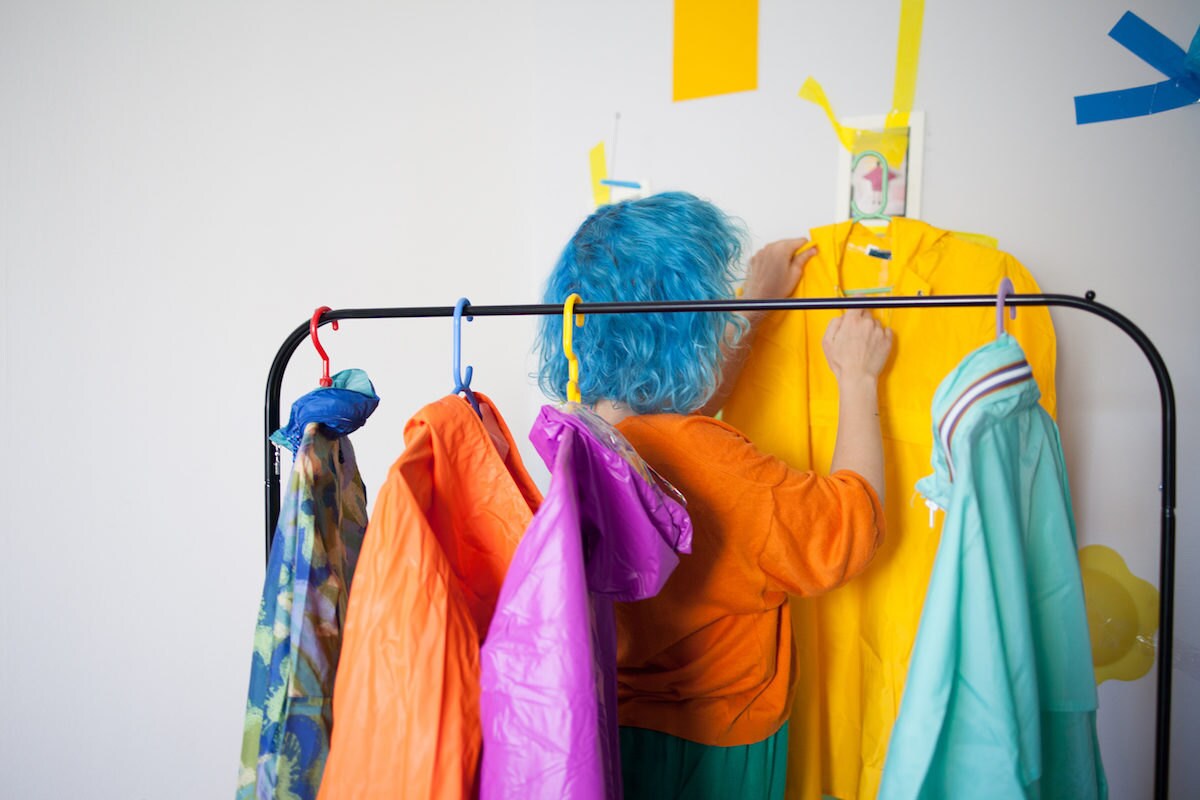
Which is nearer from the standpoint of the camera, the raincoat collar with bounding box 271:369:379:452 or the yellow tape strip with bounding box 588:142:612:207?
the raincoat collar with bounding box 271:369:379:452

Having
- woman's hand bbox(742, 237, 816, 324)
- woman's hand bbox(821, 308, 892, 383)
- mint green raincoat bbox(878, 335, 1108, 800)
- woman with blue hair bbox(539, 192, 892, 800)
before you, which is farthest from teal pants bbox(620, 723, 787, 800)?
woman's hand bbox(742, 237, 816, 324)

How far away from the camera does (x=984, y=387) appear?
73 centimetres

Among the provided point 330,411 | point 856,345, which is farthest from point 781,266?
point 330,411

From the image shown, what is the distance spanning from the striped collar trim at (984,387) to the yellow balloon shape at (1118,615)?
0.71 m

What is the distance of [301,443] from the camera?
88 centimetres

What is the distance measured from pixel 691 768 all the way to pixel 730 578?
289 millimetres

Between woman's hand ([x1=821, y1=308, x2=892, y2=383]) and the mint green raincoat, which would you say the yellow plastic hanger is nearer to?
the mint green raincoat

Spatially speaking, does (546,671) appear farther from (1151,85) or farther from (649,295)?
(1151,85)

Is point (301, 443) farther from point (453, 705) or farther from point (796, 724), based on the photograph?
point (796, 724)

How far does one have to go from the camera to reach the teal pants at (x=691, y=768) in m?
1.10

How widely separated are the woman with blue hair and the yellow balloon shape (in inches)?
18.9

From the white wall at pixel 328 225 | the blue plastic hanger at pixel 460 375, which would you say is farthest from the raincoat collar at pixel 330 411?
the white wall at pixel 328 225

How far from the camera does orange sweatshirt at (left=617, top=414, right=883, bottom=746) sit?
966 millimetres

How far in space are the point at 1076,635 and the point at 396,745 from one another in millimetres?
602
